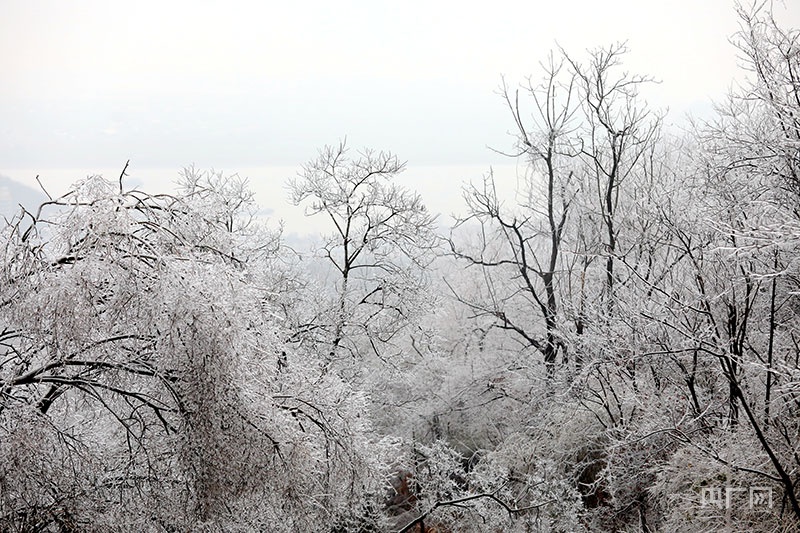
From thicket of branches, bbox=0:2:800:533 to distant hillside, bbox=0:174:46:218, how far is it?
60 centimetres

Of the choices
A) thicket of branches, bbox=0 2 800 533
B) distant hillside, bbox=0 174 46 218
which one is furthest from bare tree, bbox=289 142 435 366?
distant hillside, bbox=0 174 46 218

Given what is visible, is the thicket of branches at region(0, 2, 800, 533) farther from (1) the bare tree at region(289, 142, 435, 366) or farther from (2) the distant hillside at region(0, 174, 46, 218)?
(2) the distant hillside at region(0, 174, 46, 218)

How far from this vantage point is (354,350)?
14750 millimetres

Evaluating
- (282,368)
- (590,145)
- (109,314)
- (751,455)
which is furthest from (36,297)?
(590,145)

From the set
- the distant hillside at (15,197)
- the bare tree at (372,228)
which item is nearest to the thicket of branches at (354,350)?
the bare tree at (372,228)

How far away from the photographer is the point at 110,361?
5.27 m

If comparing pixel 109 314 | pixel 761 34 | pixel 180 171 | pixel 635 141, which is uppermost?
pixel 180 171

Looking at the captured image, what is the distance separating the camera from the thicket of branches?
5.25 m

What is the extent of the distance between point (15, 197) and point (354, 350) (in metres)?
8.81

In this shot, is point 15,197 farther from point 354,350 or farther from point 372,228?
point 354,350

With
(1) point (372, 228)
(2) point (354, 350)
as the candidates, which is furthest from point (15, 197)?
(2) point (354, 350)

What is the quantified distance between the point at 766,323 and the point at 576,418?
4.53 m

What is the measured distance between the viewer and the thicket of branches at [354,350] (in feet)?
17.2

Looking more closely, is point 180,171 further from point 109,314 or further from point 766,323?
point 766,323
